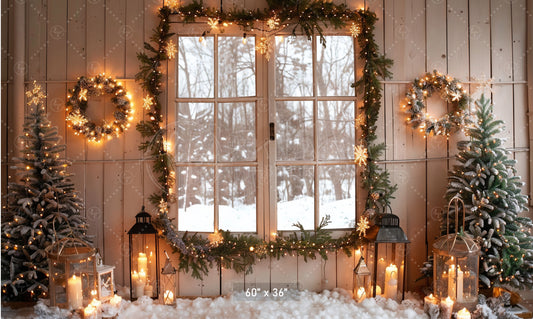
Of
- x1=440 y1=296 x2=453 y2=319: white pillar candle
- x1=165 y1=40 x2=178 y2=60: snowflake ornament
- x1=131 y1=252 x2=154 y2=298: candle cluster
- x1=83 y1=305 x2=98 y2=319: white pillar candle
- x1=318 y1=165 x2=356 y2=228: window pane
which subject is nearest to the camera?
x1=83 y1=305 x2=98 y2=319: white pillar candle

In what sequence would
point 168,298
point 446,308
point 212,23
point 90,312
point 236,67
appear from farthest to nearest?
point 236,67 < point 212,23 < point 168,298 < point 446,308 < point 90,312

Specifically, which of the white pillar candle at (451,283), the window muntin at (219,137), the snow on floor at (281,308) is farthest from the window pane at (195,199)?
the white pillar candle at (451,283)

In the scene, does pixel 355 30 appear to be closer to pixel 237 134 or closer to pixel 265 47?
pixel 265 47

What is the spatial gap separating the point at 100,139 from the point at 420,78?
9.21 ft

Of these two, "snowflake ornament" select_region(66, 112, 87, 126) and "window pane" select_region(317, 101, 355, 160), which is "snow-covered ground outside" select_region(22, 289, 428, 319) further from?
"snowflake ornament" select_region(66, 112, 87, 126)

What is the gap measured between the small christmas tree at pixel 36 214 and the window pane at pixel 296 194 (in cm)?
164

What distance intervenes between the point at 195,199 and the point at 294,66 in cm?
144

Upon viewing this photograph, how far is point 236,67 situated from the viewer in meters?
3.87

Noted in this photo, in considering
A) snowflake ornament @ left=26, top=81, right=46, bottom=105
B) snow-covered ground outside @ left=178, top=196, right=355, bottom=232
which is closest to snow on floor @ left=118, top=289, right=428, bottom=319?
snow-covered ground outside @ left=178, top=196, right=355, bottom=232

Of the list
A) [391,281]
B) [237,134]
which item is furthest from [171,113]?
[391,281]

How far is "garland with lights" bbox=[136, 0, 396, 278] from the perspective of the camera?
12.2 ft

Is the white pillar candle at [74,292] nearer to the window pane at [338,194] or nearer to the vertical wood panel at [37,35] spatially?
the vertical wood panel at [37,35]

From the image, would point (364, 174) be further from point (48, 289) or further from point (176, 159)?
point (48, 289)

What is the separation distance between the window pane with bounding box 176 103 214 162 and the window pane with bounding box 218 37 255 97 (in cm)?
24
